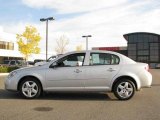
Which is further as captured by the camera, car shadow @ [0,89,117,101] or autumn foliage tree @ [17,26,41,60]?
autumn foliage tree @ [17,26,41,60]

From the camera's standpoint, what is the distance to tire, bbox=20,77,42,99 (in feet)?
33.6

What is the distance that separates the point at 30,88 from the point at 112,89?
2668mm

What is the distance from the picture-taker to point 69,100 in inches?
396

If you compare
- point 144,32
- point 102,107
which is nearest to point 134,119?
point 102,107

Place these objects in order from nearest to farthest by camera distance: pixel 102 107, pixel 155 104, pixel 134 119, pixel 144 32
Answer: pixel 134 119
pixel 102 107
pixel 155 104
pixel 144 32

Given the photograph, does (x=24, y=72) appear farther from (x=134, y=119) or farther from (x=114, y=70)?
(x=134, y=119)

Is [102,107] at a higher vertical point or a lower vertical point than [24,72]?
lower

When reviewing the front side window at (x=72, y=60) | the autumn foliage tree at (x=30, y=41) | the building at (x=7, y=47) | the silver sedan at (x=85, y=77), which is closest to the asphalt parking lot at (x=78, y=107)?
the silver sedan at (x=85, y=77)

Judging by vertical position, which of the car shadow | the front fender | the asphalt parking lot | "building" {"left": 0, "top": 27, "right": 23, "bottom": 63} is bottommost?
the asphalt parking lot

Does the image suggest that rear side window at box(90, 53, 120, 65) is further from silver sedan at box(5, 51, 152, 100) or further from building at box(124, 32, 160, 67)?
building at box(124, 32, 160, 67)

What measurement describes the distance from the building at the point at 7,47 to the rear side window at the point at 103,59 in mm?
55777

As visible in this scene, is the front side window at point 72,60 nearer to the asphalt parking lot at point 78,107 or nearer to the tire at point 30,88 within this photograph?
the tire at point 30,88

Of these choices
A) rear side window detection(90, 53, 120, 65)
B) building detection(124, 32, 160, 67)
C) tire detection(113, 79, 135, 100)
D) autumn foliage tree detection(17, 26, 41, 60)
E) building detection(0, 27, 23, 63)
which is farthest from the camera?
building detection(124, 32, 160, 67)

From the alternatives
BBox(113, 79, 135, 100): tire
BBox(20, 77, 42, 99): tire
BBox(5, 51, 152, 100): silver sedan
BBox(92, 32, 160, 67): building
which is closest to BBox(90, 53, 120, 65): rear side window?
BBox(5, 51, 152, 100): silver sedan
